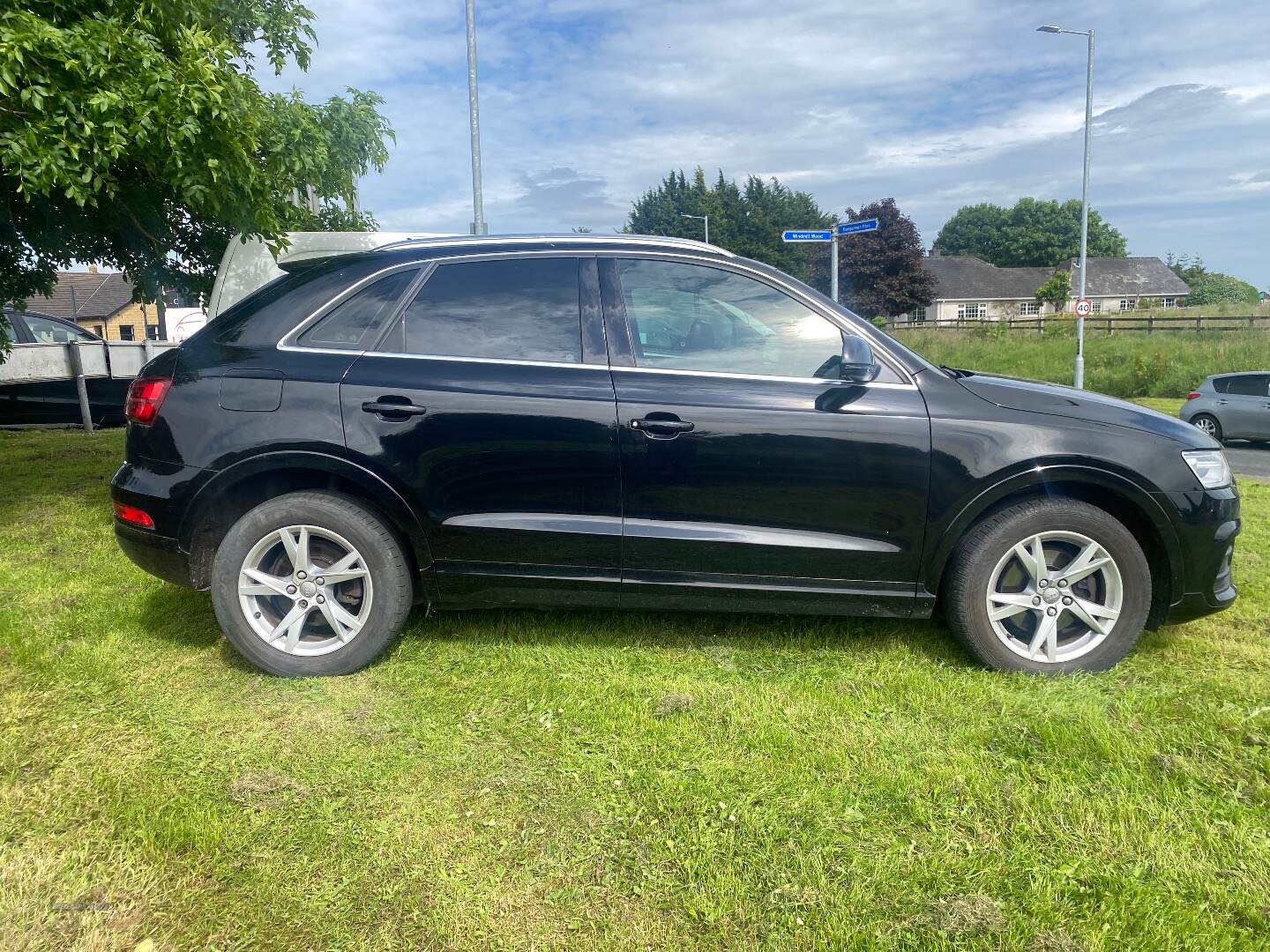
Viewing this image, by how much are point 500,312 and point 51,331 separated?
12.3 metres

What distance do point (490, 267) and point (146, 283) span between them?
7.03m

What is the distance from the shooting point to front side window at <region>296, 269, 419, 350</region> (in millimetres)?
3617

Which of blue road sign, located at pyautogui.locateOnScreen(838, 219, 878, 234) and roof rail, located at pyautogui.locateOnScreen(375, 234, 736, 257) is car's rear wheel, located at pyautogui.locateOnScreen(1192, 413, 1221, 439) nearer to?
blue road sign, located at pyautogui.locateOnScreen(838, 219, 878, 234)

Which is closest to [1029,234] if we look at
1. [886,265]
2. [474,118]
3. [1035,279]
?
[1035,279]

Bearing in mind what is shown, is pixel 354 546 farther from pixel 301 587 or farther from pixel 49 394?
pixel 49 394

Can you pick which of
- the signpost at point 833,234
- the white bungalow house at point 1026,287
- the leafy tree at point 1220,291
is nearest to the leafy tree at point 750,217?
the white bungalow house at point 1026,287

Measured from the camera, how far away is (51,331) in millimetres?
12766

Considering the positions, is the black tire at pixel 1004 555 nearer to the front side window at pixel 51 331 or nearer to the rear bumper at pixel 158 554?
the rear bumper at pixel 158 554

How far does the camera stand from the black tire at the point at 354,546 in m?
3.50

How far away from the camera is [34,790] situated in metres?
2.74

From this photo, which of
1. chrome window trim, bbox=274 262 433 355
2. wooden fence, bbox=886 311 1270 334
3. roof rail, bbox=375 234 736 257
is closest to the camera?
chrome window trim, bbox=274 262 433 355

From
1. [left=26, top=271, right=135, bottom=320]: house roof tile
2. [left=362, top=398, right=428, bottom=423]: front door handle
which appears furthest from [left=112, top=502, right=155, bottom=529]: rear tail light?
[left=26, top=271, right=135, bottom=320]: house roof tile

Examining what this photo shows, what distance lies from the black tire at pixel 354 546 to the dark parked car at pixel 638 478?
0.4 inches

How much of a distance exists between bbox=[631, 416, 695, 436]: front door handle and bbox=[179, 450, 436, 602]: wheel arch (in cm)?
103
